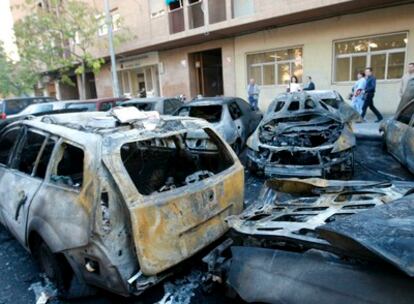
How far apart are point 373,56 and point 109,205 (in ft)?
38.3

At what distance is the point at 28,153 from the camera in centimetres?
376

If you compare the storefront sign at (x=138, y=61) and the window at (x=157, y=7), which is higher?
the window at (x=157, y=7)

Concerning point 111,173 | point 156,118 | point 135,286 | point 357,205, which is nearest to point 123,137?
point 111,173

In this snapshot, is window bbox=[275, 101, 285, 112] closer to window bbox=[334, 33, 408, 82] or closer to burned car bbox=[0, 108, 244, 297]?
burned car bbox=[0, 108, 244, 297]

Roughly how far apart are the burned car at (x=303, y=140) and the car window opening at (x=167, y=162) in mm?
1989

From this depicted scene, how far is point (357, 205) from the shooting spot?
95.1 inches

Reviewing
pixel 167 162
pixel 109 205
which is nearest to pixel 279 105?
pixel 167 162

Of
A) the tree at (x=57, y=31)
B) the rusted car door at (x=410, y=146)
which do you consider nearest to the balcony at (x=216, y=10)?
the tree at (x=57, y=31)

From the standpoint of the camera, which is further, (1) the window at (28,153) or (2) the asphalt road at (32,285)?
(1) the window at (28,153)

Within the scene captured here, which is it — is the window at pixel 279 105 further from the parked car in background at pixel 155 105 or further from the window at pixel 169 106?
the window at pixel 169 106

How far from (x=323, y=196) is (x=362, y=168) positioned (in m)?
3.86

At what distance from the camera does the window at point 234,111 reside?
729cm

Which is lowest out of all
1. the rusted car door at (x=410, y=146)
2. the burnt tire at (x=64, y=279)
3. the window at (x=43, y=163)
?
the burnt tire at (x=64, y=279)

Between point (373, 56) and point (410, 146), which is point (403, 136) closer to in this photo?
point (410, 146)
